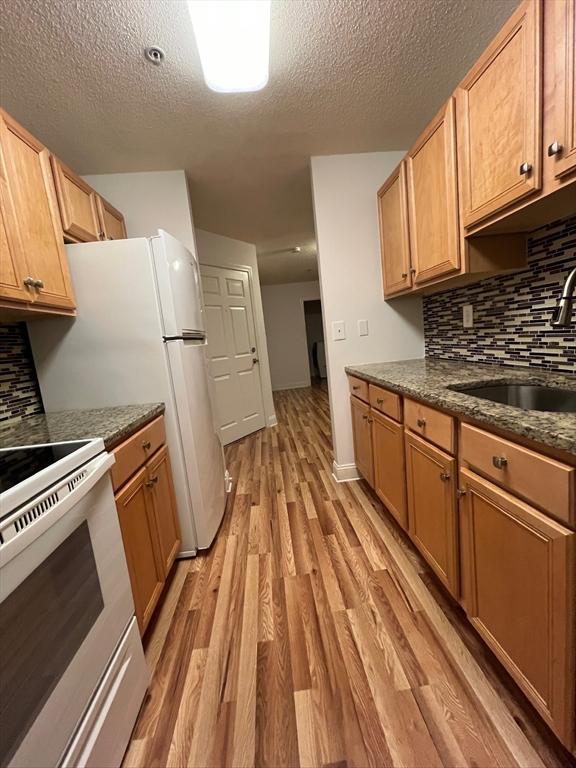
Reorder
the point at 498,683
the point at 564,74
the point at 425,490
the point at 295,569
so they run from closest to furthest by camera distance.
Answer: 1. the point at 564,74
2. the point at 498,683
3. the point at 425,490
4. the point at 295,569

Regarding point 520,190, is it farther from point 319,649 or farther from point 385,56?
point 319,649

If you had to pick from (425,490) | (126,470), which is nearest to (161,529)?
(126,470)

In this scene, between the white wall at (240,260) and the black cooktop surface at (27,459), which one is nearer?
the black cooktop surface at (27,459)

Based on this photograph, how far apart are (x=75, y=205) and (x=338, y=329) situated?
173cm

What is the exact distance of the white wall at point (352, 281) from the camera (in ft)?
7.29

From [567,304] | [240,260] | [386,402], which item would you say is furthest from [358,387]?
[240,260]

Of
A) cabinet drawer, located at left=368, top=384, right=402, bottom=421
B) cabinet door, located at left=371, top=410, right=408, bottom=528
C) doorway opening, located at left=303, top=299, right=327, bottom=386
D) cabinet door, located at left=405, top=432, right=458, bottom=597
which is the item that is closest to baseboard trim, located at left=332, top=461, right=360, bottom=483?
cabinet door, located at left=371, top=410, right=408, bottom=528

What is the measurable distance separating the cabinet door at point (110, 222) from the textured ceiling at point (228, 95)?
30 cm

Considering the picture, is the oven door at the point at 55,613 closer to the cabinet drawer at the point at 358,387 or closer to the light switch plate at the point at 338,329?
the cabinet drawer at the point at 358,387

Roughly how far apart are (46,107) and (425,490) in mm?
2548

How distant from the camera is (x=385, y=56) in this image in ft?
4.68

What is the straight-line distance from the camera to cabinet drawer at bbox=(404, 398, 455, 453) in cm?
109

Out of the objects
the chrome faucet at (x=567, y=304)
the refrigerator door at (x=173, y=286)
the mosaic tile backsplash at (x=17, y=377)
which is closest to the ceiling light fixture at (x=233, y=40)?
the refrigerator door at (x=173, y=286)

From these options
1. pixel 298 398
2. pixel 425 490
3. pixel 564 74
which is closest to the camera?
pixel 564 74
